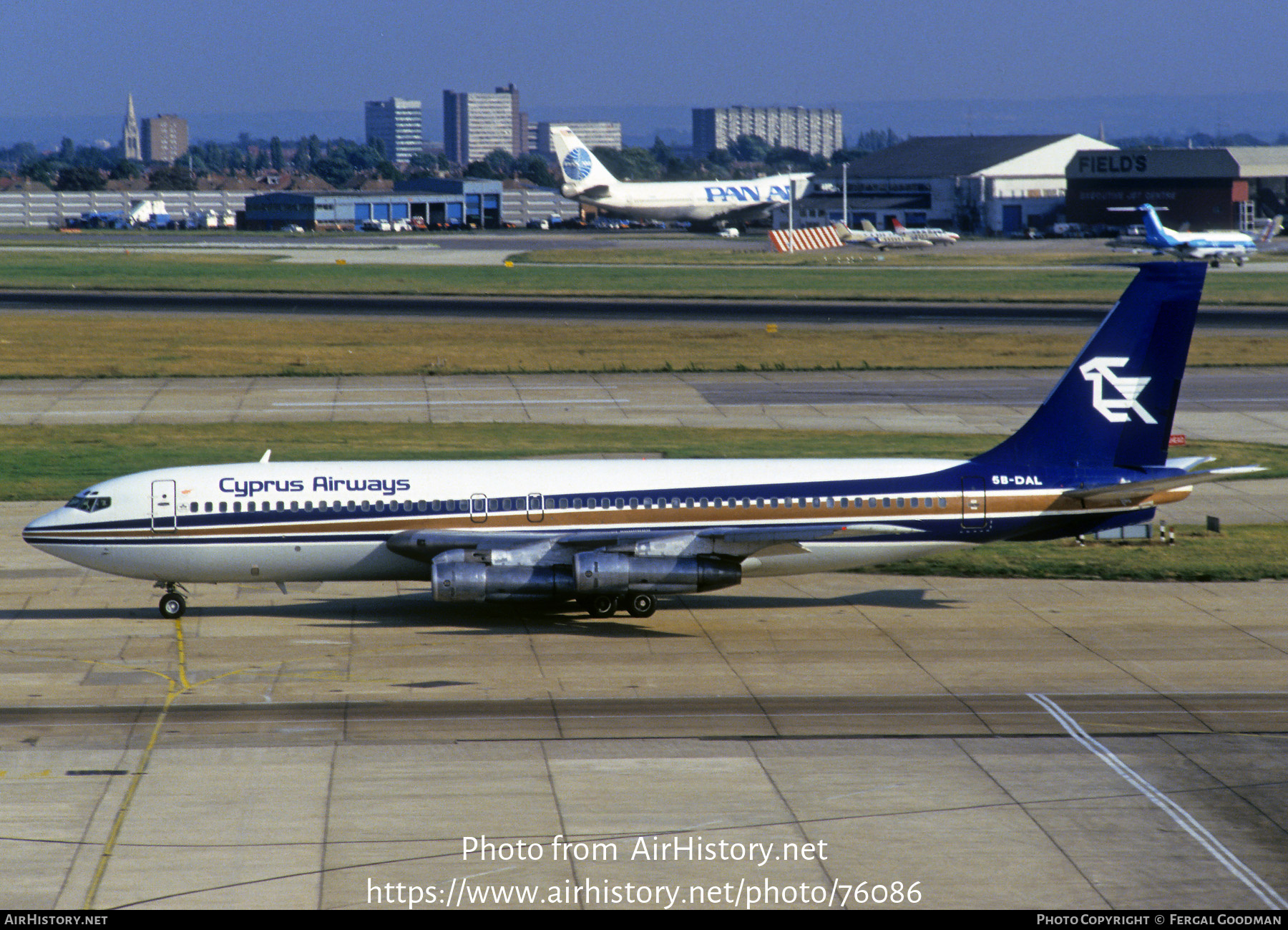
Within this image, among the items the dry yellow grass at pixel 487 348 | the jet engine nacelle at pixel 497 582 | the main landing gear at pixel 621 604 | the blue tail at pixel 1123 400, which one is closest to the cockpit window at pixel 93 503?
the jet engine nacelle at pixel 497 582

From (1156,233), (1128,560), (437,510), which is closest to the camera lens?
(437,510)

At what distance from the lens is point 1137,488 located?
37094mm

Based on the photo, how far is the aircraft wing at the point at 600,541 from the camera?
1417 inches

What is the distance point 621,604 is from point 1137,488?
1395 centimetres

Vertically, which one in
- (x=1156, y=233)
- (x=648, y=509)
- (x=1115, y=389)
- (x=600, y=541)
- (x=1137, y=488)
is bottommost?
(x=600, y=541)

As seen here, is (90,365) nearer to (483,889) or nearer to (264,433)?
(264,433)

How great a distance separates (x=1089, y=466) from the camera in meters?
38.3

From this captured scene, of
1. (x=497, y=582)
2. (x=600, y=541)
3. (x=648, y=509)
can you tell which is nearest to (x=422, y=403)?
(x=648, y=509)

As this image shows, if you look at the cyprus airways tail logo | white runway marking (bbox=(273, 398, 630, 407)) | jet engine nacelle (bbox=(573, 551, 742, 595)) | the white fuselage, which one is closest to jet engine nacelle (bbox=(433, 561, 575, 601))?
jet engine nacelle (bbox=(573, 551, 742, 595))

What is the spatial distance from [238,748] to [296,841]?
16.9 ft

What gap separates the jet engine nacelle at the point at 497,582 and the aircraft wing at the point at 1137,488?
1391cm

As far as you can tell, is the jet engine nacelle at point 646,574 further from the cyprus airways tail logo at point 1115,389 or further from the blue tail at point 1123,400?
the cyprus airways tail logo at point 1115,389

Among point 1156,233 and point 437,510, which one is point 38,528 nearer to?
point 437,510

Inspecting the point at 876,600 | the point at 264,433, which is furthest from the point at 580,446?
the point at 876,600
